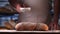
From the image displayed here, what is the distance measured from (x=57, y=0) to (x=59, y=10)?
0.08 metres

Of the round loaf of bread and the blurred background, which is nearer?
the round loaf of bread

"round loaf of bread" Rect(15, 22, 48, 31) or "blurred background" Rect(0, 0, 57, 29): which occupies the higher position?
"blurred background" Rect(0, 0, 57, 29)

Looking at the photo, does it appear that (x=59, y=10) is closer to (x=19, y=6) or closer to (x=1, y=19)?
(x=19, y=6)

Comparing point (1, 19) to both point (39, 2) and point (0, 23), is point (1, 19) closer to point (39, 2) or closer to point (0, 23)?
point (0, 23)

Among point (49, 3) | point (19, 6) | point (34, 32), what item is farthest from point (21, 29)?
point (49, 3)

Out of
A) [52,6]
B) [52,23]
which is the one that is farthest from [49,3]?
[52,23]

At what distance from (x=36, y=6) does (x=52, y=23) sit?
7.3 inches

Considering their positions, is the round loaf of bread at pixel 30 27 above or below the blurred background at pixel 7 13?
below

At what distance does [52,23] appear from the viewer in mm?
999

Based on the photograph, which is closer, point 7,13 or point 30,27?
point 30,27

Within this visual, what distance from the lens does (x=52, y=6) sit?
102 centimetres

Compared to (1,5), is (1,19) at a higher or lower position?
lower

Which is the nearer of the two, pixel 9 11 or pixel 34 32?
pixel 34 32

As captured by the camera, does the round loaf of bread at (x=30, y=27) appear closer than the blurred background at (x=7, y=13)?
Yes
